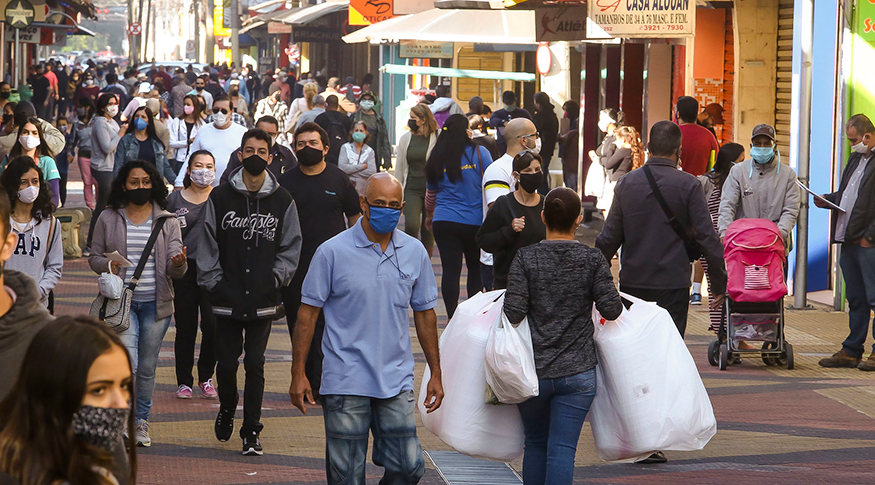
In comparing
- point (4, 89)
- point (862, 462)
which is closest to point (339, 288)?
point (862, 462)

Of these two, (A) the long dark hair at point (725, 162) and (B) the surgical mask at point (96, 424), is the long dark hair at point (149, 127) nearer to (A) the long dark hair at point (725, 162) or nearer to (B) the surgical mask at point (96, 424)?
(A) the long dark hair at point (725, 162)

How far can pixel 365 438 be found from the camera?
5109mm

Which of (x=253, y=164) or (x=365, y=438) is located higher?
(x=253, y=164)

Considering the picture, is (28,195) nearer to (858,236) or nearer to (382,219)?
(382,219)

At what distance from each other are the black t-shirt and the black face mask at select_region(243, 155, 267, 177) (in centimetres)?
99

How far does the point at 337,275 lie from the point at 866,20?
8302 millimetres

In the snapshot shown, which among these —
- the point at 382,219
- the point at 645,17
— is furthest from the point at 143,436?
the point at 645,17

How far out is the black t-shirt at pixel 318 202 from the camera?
26.1ft

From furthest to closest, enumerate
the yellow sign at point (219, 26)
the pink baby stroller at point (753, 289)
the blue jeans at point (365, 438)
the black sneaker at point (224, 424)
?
the yellow sign at point (219, 26) < the pink baby stroller at point (753, 289) < the black sneaker at point (224, 424) < the blue jeans at point (365, 438)

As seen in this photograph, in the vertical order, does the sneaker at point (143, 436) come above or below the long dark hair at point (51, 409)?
below

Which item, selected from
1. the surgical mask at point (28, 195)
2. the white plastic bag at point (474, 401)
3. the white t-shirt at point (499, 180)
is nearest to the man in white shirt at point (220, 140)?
the white t-shirt at point (499, 180)

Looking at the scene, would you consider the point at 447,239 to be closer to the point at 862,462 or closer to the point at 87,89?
the point at 862,462

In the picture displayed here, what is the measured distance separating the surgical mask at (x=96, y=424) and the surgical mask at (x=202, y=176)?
19.1 ft

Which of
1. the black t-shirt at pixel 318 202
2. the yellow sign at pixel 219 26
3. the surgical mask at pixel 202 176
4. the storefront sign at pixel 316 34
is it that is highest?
the yellow sign at pixel 219 26
